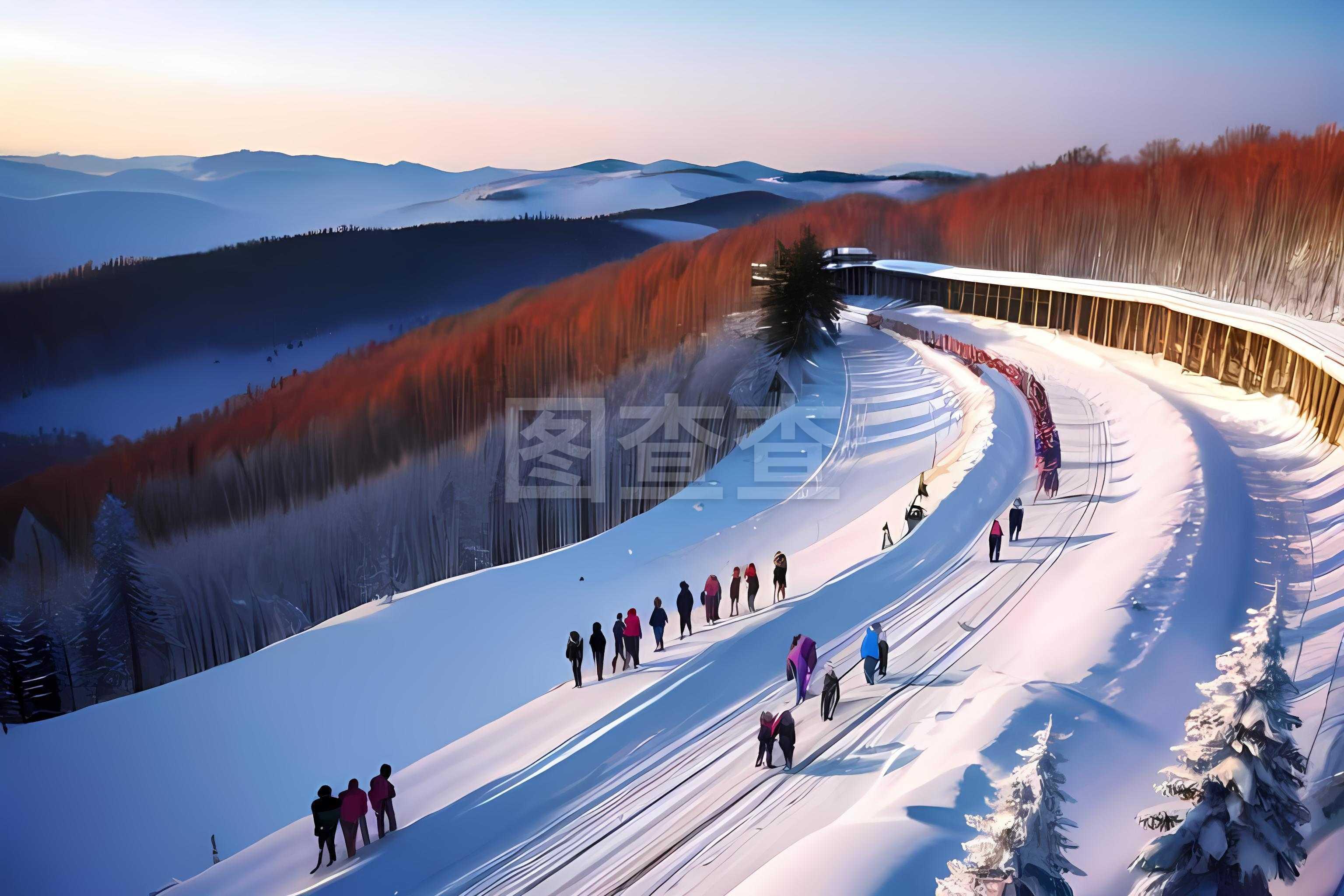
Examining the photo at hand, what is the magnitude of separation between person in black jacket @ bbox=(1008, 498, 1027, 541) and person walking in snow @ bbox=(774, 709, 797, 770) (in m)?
8.76

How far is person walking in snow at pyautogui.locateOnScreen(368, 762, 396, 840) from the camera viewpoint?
10.9 meters

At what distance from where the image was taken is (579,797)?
1123 cm

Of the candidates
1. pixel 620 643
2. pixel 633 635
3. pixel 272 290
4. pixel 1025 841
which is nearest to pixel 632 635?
pixel 633 635

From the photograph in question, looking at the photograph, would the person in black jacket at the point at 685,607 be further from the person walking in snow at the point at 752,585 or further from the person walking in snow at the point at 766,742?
the person walking in snow at the point at 766,742

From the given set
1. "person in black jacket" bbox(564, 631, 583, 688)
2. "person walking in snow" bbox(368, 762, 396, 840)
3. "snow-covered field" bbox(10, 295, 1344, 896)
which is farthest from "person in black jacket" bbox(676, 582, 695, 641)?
"person walking in snow" bbox(368, 762, 396, 840)

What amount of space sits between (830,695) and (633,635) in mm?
4469

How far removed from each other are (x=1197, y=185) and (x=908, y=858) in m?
44.8

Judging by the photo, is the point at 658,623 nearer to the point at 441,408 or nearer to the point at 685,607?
the point at 685,607

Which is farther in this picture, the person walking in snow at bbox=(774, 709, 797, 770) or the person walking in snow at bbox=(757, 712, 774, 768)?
the person walking in snow at bbox=(757, 712, 774, 768)

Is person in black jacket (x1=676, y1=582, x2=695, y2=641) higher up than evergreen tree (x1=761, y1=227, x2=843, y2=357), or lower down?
lower down

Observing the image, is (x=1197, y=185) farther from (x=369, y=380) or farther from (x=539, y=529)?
(x=369, y=380)

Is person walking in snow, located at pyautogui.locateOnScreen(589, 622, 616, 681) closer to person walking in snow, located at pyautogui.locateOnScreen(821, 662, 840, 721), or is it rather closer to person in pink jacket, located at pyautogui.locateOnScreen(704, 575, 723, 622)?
person in pink jacket, located at pyautogui.locateOnScreen(704, 575, 723, 622)

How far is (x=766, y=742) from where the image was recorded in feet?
35.1

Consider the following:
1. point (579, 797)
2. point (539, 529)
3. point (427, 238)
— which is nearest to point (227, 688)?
point (539, 529)
